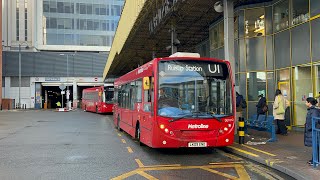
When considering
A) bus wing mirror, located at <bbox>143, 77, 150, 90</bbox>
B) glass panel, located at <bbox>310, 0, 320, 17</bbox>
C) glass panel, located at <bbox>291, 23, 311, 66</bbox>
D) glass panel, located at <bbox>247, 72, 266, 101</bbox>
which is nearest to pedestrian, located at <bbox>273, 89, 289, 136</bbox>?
glass panel, located at <bbox>291, 23, 311, 66</bbox>

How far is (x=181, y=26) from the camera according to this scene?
73.2 ft

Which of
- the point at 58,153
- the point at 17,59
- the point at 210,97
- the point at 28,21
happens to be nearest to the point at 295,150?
the point at 210,97

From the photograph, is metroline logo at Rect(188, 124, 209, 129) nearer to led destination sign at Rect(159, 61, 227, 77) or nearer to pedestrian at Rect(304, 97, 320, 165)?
led destination sign at Rect(159, 61, 227, 77)

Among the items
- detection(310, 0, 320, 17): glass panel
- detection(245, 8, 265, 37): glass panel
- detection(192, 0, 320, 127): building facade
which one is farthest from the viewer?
detection(245, 8, 265, 37): glass panel

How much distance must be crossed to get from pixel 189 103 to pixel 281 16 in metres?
9.13

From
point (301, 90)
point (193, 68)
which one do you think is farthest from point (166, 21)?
point (193, 68)

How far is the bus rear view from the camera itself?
1055 cm

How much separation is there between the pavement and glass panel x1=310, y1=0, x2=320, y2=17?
4787 millimetres

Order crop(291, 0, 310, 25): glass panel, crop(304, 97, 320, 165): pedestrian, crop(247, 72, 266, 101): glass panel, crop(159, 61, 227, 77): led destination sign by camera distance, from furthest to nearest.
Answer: crop(247, 72, 266, 101): glass panel, crop(291, 0, 310, 25): glass panel, crop(159, 61, 227, 77): led destination sign, crop(304, 97, 320, 165): pedestrian

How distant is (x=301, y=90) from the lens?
16203 mm

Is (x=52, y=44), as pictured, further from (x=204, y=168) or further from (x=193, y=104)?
(x=204, y=168)

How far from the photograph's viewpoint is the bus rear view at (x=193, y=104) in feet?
34.6

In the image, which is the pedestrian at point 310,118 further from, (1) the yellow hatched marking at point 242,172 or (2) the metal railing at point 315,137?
(1) the yellow hatched marking at point 242,172

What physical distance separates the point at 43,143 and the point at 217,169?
7834 millimetres
